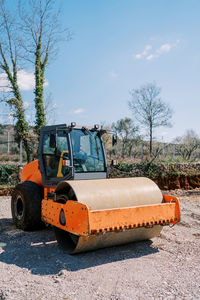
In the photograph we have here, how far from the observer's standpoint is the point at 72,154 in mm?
5918

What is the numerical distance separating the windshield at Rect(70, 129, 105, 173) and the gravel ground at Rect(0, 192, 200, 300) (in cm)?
159

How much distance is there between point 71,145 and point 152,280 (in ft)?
9.51

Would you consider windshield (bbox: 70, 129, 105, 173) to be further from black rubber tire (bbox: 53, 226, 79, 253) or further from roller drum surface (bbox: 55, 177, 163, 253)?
black rubber tire (bbox: 53, 226, 79, 253)

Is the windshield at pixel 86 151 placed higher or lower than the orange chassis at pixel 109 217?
higher

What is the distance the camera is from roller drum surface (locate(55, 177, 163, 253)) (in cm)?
487

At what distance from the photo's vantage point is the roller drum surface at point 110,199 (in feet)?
16.0

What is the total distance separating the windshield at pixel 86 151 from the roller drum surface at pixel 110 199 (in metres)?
0.66

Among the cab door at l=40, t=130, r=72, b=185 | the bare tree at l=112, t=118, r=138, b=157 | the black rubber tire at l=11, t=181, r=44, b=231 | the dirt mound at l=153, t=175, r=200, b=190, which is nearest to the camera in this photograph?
the cab door at l=40, t=130, r=72, b=185

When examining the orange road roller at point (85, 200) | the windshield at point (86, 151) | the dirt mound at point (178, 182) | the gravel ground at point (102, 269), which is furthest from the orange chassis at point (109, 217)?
the dirt mound at point (178, 182)

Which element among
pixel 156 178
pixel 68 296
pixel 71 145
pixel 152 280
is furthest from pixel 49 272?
pixel 156 178

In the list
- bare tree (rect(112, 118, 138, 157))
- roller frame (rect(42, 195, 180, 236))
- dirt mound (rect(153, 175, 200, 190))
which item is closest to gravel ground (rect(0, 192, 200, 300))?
roller frame (rect(42, 195, 180, 236))

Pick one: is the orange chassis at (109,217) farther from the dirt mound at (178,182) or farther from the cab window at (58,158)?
the dirt mound at (178,182)

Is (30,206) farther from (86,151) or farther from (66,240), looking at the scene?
(86,151)

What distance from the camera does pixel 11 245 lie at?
5738mm
